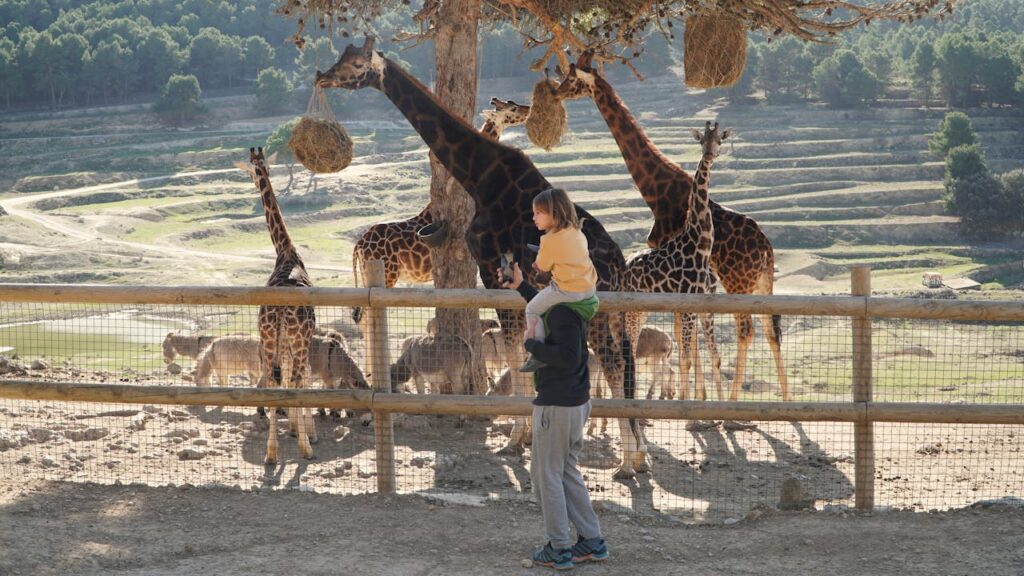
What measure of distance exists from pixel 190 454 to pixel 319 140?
2.85 metres

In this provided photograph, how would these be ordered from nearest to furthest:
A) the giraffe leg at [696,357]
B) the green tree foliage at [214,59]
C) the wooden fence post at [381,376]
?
the wooden fence post at [381,376] < the giraffe leg at [696,357] < the green tree foliage at [214,59]

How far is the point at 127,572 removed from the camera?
585 centimetres

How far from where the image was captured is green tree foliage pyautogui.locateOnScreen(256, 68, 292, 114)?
219ft

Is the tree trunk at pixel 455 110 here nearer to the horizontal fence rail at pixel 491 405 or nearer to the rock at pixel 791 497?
the horizontal fence rail at pixel 491 405

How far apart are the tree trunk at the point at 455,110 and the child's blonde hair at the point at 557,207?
5.20m

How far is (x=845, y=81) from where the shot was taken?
60.8m

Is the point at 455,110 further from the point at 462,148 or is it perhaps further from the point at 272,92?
the point at 272,92

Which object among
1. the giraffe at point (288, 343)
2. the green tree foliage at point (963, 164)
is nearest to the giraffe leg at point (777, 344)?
the giraffe at point (288, 343)

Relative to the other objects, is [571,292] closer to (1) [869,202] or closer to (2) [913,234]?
(2) [913,234]

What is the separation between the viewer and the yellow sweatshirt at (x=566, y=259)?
5.43m

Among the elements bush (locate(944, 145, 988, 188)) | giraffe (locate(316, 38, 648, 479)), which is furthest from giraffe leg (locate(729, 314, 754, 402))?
bush (locate(944, 145, 988, 188))


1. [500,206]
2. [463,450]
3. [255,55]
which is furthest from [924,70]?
[463,450]

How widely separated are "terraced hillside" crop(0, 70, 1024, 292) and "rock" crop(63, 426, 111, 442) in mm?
20900

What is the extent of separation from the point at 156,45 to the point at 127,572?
250 ft
